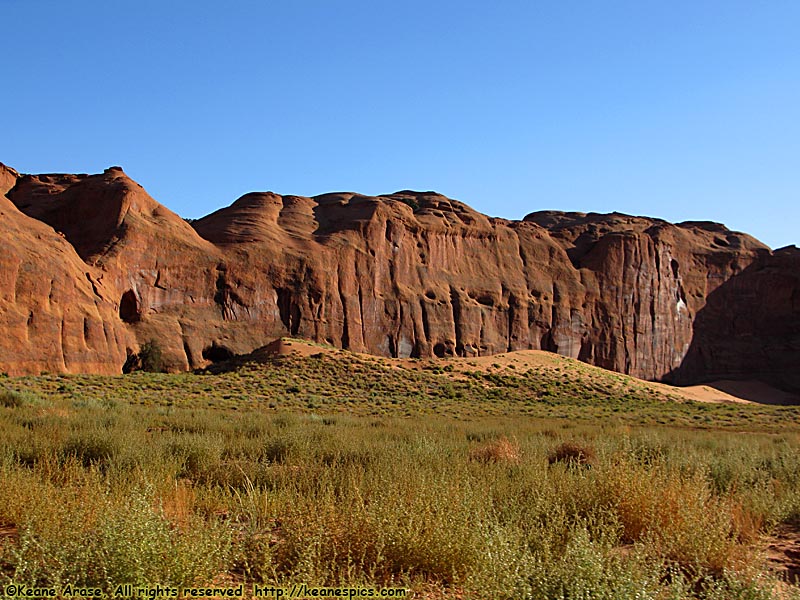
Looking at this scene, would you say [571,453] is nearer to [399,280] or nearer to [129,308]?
[129,308]

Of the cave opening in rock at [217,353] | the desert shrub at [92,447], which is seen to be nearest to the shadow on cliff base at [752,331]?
the cave opening in rock at [217,353]

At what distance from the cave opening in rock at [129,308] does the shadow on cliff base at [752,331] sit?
5067 cm

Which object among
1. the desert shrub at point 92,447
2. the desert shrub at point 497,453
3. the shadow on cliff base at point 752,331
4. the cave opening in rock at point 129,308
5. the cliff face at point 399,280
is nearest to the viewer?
the desert shrub at point 92,447

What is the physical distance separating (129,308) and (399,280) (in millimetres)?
21747

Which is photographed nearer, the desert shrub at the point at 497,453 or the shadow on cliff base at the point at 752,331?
the desert shrub at the point at 497,453

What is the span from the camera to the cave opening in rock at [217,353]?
1642 inches

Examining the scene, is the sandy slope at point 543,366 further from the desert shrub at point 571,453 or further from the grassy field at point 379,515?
the desert shrub at point 571,453

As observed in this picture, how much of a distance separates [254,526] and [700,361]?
70.6 meters

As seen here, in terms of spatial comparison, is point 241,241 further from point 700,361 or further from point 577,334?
point 700,361

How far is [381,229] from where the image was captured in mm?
53969

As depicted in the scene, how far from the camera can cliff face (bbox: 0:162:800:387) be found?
40.0 metres

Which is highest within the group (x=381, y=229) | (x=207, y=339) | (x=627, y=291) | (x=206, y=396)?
(x=381, y=229)

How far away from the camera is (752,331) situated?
6881cm

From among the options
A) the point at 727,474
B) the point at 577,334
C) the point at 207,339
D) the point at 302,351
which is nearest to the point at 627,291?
the point at 577,334
